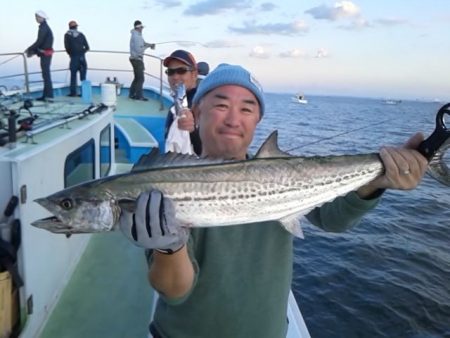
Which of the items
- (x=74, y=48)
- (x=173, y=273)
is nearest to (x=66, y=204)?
(x=173, y=273)

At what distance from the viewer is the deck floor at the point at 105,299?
12.7ft

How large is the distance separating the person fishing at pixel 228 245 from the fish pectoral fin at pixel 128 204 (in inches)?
2.1

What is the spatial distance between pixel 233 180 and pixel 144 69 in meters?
13.2

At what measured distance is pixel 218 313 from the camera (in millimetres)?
2145

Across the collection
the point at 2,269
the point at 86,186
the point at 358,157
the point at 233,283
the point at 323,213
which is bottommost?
the point at 2,269

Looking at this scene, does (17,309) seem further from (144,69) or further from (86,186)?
(144,69)

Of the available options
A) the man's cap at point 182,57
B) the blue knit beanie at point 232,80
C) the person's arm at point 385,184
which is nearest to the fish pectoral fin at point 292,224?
the person's arm at point 385,184

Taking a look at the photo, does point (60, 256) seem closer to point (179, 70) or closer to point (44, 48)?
point (179, 70)

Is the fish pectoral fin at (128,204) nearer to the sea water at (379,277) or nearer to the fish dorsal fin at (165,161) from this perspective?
the fish dorsal fin at (165,161)

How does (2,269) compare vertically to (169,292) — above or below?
below

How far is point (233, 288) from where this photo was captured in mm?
2146

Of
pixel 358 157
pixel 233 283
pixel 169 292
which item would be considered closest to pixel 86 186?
pixel 169 292

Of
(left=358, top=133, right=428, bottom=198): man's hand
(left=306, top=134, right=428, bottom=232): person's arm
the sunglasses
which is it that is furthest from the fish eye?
the sunglasses

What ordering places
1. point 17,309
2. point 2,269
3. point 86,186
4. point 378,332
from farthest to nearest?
point 378,332
point 17,309
point 2,269
point 86,186
